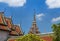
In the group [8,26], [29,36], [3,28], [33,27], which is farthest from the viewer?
[33,27]

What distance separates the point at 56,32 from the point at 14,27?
119ft

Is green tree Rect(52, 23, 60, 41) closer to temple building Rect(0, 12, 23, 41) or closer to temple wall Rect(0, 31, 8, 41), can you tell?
temple building Rect(0, 12, 23, 41)

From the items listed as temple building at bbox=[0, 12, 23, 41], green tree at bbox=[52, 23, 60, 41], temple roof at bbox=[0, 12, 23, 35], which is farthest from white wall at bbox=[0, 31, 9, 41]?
green tree at bbox=[52, 23, 60, 41]

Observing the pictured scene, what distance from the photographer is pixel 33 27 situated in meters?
89.6

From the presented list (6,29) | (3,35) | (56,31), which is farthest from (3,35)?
(56,31)

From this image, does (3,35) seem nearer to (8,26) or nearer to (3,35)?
(3,35)

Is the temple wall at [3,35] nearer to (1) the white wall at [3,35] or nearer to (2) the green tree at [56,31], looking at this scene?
(1) the white wall at [3,35]

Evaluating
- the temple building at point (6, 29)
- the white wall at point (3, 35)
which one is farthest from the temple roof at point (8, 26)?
the white wall at point (3, 35)

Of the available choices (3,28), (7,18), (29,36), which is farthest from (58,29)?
(7,18)

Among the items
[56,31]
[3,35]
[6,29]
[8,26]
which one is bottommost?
[56,31]

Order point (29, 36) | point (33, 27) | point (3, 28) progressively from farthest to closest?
point (33, 27) < point (3, 28) < point (29, 36)

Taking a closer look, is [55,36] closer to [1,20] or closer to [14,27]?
[1,20]

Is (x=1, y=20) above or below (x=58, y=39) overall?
above

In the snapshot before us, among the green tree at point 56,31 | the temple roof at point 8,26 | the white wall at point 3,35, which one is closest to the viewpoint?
the green tree at point 56,31
